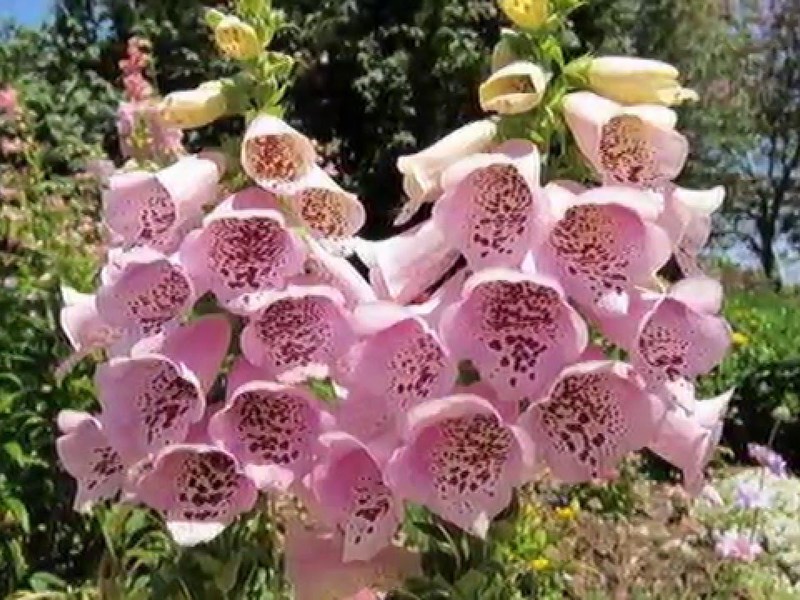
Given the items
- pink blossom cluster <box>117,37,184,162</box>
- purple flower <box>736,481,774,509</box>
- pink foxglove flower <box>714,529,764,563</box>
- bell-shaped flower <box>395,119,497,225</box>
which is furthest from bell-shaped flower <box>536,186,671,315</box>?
purple flower <box>736,481,774,509</box>

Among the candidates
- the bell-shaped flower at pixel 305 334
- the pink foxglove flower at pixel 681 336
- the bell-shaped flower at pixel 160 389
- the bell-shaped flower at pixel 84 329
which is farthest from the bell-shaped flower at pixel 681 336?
the bell-shaped flower at pixel 84 329

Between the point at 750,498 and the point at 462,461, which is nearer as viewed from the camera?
the point at 462,461

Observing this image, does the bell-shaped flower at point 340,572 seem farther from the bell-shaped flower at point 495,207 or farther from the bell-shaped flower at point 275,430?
the bell-shaped flower at point 495,207

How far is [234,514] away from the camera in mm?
1317

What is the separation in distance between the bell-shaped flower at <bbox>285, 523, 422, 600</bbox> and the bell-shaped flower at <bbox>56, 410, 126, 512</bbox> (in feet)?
0.50

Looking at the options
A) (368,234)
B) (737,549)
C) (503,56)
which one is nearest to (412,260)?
(503,56)

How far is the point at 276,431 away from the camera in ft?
4.29

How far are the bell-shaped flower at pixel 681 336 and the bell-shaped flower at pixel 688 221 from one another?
0.02 meters

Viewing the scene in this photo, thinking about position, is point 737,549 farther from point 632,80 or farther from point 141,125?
point 632,80

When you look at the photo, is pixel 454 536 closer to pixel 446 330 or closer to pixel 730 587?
pixel 446 330

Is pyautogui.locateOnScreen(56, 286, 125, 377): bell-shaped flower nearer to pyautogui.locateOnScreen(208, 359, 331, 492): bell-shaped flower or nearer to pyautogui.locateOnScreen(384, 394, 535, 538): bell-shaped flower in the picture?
pyautogui.locateOnScreen(208, 359, 331, 492): bell-shaped flower

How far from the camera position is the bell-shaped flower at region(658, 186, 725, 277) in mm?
1320

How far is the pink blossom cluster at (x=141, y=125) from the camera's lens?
336 cm

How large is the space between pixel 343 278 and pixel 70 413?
254 mm
